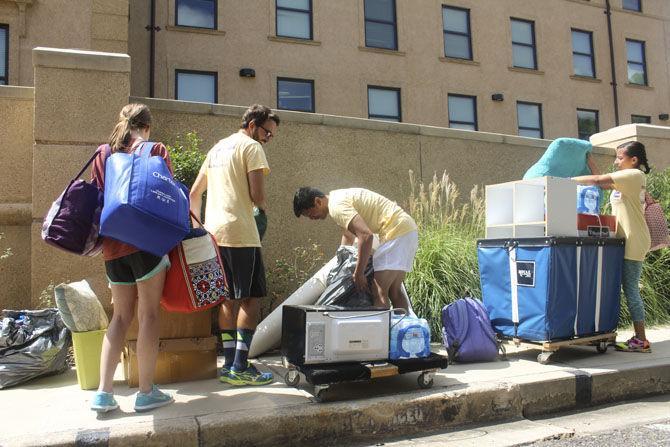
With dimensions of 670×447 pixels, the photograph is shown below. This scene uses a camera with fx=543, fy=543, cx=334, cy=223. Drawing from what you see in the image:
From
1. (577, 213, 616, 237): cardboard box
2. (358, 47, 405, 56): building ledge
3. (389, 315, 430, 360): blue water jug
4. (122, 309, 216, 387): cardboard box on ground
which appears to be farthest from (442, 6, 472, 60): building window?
(122, 309, 216, 387): cardboard box on ground

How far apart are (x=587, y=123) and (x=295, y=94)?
413 inches

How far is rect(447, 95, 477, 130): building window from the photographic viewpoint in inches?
659

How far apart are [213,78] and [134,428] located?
12.7 m

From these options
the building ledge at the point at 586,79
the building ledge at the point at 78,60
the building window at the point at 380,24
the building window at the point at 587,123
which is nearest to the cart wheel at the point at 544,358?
the building ledge at the point at 78,60

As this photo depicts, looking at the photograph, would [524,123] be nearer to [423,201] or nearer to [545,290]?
[423,201]

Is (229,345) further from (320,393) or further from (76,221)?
(76,221)

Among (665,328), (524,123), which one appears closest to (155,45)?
(524,123)

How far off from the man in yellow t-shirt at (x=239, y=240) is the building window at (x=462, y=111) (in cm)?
1359

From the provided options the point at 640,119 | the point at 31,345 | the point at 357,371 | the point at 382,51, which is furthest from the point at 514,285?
the point at 640,119

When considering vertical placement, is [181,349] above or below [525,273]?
below

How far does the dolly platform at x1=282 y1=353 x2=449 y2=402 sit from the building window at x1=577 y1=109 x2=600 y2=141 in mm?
17044

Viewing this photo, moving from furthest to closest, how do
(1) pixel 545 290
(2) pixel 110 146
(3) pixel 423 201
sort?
1. (3) pixel 423 201
2. (1) pixel 545 290
3. (2) pixel 110 146

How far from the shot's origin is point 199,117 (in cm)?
596

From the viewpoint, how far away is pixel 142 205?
301 cm
